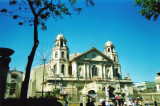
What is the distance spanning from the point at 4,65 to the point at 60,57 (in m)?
36.9

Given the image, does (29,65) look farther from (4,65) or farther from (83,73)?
(83,73)

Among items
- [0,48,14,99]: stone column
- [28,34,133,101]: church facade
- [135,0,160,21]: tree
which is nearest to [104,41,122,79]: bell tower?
[28,34,133,101]: church facade

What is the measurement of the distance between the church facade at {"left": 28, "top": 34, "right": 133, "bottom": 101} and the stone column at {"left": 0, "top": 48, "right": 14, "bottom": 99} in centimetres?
3142

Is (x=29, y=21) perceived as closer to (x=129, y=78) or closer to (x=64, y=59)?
(x=64, y=59)

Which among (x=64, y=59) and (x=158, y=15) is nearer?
(x=158, y=15)

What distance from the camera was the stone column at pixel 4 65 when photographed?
21.2 feet

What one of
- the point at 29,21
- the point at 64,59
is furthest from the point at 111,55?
the point at 29,21

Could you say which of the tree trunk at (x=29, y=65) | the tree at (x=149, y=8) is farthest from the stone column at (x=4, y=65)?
the tree at (x=149, y=8)

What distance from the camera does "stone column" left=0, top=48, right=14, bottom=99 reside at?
255 inches

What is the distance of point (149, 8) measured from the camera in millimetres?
13930

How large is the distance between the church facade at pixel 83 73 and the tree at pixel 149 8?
25.4 metres

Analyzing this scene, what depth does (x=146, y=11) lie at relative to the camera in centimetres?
1419

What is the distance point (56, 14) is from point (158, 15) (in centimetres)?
934

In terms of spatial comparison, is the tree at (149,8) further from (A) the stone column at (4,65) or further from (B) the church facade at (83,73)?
(B) the church facade at (83,73)
